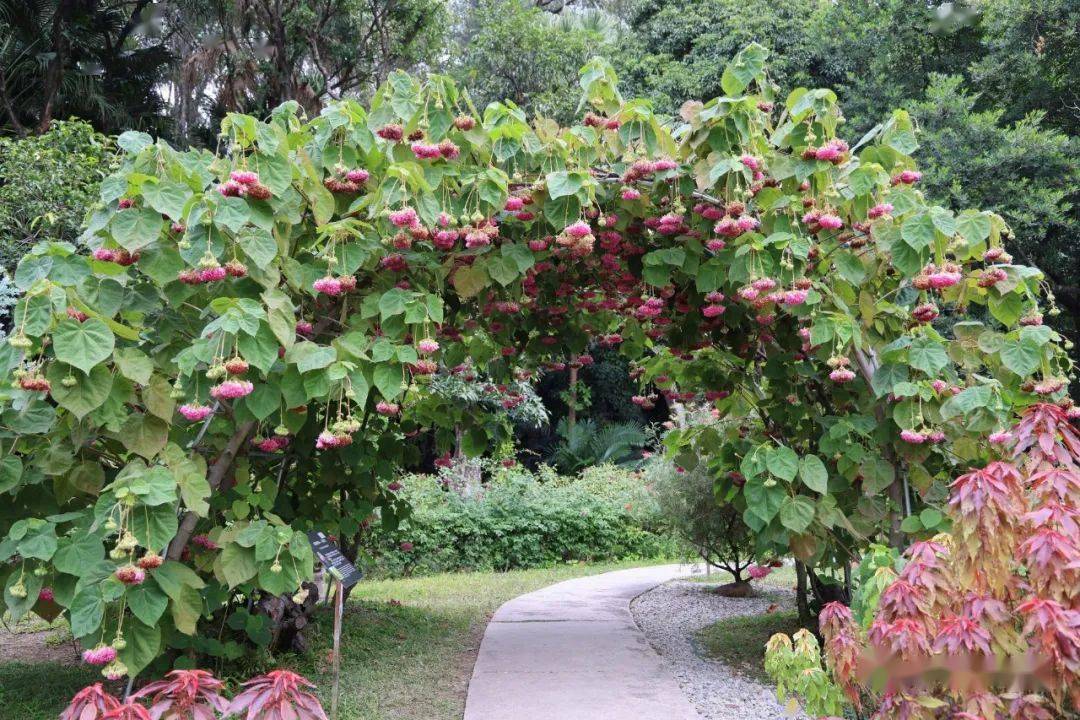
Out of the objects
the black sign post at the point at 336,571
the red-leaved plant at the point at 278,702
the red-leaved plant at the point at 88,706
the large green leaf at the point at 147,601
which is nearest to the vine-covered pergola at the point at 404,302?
the large green leaf at the point at 147,601

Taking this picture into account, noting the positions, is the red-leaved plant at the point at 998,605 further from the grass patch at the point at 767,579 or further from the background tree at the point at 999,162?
the background tree at the point at 999,162

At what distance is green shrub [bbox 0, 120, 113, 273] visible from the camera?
8.61m

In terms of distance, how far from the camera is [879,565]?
365 centimetres

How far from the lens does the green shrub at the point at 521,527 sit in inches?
454

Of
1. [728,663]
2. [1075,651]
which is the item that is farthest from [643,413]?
[1075,651]

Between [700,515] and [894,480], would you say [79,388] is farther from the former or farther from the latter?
[700,515]

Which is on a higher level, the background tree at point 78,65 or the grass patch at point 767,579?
the background tree at point 78,65

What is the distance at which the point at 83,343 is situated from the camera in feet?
10.3

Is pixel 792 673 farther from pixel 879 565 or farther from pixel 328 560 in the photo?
pixel 328 560

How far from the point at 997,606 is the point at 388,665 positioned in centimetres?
444

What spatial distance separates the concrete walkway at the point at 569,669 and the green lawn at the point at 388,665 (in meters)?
0.18

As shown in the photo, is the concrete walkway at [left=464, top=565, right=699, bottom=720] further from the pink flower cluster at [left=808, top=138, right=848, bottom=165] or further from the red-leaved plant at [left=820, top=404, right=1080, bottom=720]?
the pink flower cluster at [left=808, top=138, right=848, bottom=165]

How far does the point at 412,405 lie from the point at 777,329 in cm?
286

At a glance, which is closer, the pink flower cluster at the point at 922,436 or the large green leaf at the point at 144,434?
the large green leaf at the point at 144,434
